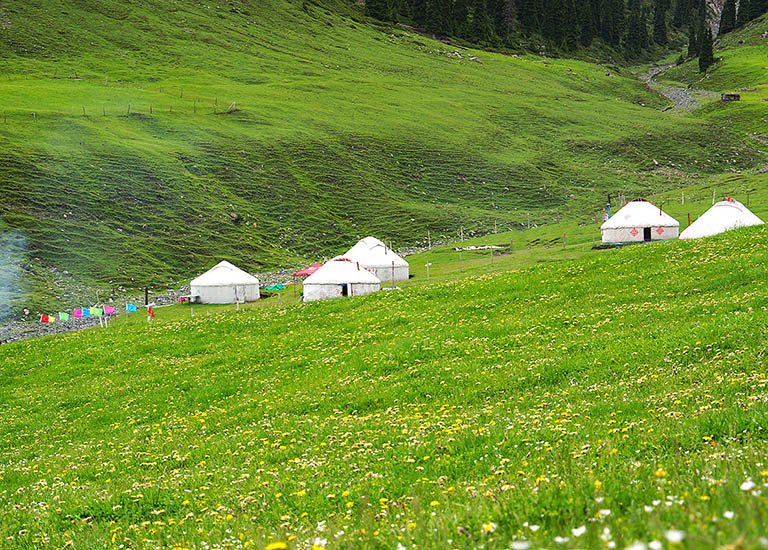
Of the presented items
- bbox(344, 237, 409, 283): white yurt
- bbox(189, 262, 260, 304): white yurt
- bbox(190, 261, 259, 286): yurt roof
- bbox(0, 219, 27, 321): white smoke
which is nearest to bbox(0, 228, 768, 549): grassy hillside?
bbox(189, 262, 260, 304): white yurt

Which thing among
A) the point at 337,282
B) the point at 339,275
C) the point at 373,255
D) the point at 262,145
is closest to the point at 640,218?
the point at 373,255

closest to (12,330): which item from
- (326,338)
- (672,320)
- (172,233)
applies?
(172,233)

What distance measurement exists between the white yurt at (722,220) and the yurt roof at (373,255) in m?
27.8

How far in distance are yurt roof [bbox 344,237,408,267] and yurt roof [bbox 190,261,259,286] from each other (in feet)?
34.9

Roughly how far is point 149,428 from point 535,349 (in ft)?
33.6

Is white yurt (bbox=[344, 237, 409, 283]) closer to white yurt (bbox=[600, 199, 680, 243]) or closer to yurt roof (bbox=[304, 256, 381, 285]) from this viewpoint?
yurt roof (bbox=[304, 256, 381, 285])

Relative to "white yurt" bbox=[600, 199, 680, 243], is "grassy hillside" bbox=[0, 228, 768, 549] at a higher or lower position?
lower

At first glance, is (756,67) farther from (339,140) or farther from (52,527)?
(52,527)

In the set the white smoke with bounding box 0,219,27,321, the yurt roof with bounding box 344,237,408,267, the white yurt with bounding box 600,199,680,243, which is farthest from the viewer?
the yurt roof with bounding box 344,237,408,267

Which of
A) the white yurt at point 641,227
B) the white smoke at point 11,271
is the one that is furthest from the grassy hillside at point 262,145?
the white yurt at point 641,227

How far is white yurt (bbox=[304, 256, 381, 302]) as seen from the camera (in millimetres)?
54875

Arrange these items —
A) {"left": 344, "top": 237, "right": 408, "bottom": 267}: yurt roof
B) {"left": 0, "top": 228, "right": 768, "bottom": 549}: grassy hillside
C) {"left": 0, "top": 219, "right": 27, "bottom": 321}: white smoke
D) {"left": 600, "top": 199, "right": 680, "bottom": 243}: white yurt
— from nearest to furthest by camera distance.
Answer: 1. {"left": 0, "top": 228, "right": 768, "bottom": 549}: grassy hillside
2. {"left": 0, "top": 219, "right": 27, "bottom": 321}: white smoke
3. {"left": 600, "top": 199, "right": 680, "bottom": 243}: white yurt
4. {"left": 344, "top": 237, "right": 408, "bottom": 267}: yurt roof

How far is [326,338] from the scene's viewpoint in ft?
80.0

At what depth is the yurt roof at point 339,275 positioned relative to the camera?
54.9 metres
